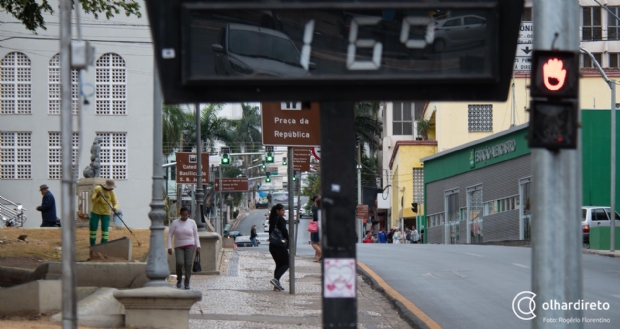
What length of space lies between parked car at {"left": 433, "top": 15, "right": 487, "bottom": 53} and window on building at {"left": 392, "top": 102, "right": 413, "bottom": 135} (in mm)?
66660

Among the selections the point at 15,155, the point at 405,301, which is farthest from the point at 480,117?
the point at 405,301

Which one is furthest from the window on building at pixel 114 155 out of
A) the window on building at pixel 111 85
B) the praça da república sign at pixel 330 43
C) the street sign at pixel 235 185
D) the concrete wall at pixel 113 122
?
the praça da república sign at pixel 330 43

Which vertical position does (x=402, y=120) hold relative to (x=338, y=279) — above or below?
above

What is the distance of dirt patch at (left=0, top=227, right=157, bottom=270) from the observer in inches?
691

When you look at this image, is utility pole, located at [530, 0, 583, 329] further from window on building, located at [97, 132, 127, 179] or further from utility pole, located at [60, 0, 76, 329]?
window on building, located at [97, 132, 127, 179]

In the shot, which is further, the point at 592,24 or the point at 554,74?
the point at 592,24

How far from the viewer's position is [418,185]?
63.9 metres

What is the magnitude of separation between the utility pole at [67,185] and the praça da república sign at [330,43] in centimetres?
73

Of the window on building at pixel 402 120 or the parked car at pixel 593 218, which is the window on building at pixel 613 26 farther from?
the parked car at pixel 593 218

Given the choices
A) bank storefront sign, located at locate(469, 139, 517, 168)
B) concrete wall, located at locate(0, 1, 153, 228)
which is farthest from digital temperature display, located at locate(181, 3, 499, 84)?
concrete wall, located at locate(0, 1, 153, 228)

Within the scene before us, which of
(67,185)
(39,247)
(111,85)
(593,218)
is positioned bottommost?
(39,247)

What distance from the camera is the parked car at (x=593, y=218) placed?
113 ft

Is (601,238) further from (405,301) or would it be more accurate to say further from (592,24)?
(592,24)

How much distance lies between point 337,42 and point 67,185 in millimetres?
1832
